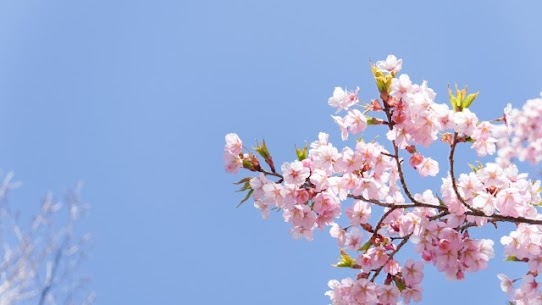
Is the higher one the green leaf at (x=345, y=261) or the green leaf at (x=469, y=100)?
the green leaf at (x=469, y=100)

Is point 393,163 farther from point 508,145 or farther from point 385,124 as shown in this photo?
point 508,145

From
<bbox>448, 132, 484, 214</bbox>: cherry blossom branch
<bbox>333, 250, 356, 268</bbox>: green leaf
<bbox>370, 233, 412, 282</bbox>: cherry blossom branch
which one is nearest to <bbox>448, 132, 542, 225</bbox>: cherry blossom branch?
<bbox>448, 132, 484, 214</bbox>: cherry blossom branch

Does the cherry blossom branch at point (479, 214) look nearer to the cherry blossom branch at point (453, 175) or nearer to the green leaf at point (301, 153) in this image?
the cherry blossom branch at point (453, 175)

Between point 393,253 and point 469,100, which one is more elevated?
point 469,100

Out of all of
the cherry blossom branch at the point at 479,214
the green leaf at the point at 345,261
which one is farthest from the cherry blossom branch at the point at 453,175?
the green leaf at the point at 345,261

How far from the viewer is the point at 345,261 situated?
10.8ft

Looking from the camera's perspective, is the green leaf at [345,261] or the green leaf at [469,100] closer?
the green leaf at [469,100]

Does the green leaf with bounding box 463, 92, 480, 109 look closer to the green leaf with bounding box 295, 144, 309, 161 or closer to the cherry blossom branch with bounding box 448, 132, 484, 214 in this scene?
the cherry blossom branch with bounding box 448, 132, 484, 214

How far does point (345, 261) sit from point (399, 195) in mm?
438

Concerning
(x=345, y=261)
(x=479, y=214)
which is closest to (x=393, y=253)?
(x=345, y=261)

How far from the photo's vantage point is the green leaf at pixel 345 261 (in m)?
3.29

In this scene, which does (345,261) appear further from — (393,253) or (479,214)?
(479,214)

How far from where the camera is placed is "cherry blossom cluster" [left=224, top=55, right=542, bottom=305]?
2938 millimetres

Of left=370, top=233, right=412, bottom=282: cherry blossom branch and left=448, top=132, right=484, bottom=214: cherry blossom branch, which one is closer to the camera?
left=448, top=132, right=484, bottom=214: cherry blossom branch
